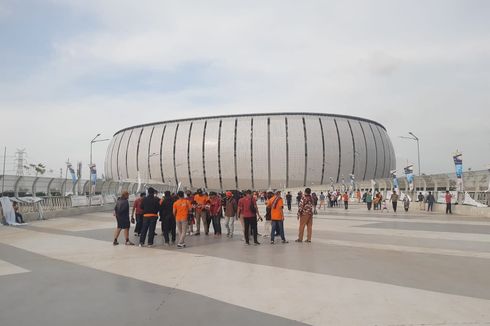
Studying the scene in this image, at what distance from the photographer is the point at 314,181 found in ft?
283

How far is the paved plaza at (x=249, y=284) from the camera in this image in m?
4.64

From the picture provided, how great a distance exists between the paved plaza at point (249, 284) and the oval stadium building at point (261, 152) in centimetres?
7449

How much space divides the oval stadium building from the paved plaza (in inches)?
2933

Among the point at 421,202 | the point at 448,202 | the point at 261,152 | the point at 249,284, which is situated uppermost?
the point at 261,152

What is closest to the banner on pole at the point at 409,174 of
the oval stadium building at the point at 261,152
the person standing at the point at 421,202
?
the person standing at the point at 421,202

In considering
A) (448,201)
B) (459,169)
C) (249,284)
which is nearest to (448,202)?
(448,201)

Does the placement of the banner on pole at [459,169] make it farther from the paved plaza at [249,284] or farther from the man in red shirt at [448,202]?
the paved plaza at [249,284]

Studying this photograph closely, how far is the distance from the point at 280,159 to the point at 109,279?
7883 centimetres

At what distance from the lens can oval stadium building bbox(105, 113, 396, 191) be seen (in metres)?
85.2

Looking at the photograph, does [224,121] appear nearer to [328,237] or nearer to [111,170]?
[111,170]

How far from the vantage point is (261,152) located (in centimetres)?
8500

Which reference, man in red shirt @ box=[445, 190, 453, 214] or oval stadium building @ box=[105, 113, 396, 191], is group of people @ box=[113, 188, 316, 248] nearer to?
man in red shirt @ box=[445, 190, 453, 214]

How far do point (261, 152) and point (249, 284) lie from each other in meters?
79.0

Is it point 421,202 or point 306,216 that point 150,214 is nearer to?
point 306,216
